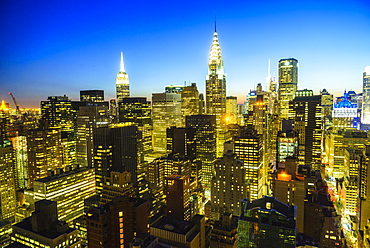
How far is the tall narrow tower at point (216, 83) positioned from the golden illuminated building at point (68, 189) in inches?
4315

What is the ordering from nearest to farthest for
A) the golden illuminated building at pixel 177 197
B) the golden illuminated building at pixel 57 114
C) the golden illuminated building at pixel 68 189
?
the golden illuminated building at pixel 177 197 → the golden illuminated building at pixel 68 189 → the golden illuminated building at pixel 57 114

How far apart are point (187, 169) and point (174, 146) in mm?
27428

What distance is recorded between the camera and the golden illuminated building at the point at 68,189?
7219 cm

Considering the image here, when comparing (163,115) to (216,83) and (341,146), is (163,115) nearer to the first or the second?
(216,83)

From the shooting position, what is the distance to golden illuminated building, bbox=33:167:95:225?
7219cm

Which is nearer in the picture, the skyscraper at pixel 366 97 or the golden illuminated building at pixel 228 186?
the golden illuminated building at pixel 228 186

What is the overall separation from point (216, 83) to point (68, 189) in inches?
4957

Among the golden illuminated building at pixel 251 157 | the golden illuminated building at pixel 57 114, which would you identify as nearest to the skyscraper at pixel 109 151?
the golden illuminated building at pixel 251 157

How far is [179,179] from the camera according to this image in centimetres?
6303

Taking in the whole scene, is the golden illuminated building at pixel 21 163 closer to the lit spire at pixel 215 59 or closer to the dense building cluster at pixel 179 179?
the dense building cluster at pixel 179 179

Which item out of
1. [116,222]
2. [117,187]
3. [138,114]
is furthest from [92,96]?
[116,222]

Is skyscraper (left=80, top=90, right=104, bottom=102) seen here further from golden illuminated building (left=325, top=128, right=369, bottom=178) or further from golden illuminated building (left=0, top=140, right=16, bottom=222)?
golden illuminated building (left=325, top=128, right=369, bottom=178)

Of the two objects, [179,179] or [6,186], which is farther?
[6,186]

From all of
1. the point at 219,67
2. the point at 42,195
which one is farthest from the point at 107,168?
the point at 219,67
